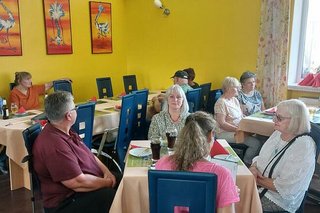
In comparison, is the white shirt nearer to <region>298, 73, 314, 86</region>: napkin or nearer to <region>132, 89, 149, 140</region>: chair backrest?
<region>132, 89, 149, 140</region>: chair backrest

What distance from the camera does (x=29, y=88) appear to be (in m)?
4.52

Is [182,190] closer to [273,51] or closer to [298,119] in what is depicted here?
[298,119]

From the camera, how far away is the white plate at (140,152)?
2188 millimetres

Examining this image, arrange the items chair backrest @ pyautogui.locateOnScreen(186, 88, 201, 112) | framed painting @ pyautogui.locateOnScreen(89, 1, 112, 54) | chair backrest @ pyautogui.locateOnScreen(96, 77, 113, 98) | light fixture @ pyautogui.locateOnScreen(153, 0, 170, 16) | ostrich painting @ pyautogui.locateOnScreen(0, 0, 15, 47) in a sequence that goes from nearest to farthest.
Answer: chair backrest @ pyautogui.locateOnScreen(186, 88, 201, 112) → ostrich painting @ pyautogui.locateOnScreen(0, 0, 15, 47) → chair backrest @ pyautogui.locateOnScreen(96, 77, 113, 98) → light fixture @ pyautogui.locateOnScreen(153, 0, 170, 16) → framed painting @ pyautogui.locateOnScreen(89, 1, 112, 54)

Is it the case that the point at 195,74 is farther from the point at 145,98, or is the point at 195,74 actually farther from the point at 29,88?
the point at 29,88

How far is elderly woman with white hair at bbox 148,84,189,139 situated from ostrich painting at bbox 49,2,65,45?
301 cm

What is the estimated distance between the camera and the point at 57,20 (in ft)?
17.1

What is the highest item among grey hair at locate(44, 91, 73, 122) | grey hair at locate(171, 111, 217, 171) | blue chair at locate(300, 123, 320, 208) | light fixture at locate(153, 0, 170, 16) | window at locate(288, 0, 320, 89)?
light fixture at locate(153, 0, 170, 16)

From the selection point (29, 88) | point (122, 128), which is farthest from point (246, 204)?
point (29, 88)

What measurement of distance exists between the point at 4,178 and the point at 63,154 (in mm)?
2191

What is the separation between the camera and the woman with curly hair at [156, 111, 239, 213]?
5.00 ft

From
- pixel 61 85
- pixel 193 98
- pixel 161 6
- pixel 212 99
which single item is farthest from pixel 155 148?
pixel 161 6

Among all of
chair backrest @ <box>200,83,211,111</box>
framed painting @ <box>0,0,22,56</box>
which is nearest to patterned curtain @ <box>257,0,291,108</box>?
chair backrest @ <box>200,83,211,111</box>

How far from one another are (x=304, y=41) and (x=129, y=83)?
2.89m
